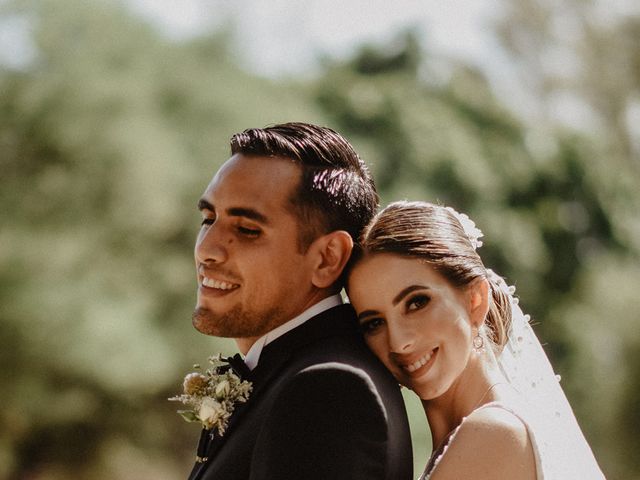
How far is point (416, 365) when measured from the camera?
9.81 ft

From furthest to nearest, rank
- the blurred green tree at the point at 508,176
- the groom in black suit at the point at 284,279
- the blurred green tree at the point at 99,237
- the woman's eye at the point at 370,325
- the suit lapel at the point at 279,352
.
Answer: the blurred green tree at the point at 508,176 → the blurred green tree at the point at 99,237 → the woman's eye at the point at 370,325 → the suit lapel at the point at 279,352 → the groom in black suit at the point at 284,279

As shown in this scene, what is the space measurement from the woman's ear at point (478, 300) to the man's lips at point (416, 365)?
0.26 m

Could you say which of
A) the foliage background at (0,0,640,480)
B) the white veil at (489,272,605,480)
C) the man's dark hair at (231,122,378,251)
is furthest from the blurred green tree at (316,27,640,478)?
the man's dark hair at (231,122,378,251)

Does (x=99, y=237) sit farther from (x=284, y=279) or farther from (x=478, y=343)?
(x=284, y=279)

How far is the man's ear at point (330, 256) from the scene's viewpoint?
2883mm

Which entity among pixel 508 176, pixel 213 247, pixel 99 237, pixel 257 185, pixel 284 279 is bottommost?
pixel 284 279

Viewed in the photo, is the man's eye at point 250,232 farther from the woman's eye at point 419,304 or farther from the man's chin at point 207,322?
the woman's eye at point 419,304

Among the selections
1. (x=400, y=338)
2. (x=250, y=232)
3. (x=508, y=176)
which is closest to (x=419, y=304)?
(x=400, y=338)

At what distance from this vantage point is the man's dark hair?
113 inches

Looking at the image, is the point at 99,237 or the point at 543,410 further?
the point at 99,237

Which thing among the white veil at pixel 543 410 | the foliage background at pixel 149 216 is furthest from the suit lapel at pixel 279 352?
the foliage background at pixel 149 216

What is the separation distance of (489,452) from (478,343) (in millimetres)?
525

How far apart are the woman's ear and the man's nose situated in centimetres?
87

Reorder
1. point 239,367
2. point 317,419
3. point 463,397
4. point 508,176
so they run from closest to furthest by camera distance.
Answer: point 317,419 < point 239,367 < point 463,397 < point 508,176
